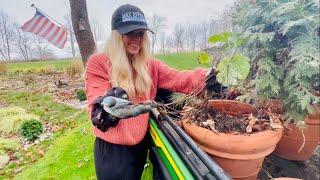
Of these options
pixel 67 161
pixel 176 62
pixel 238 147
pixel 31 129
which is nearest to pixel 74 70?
pixel 176 62

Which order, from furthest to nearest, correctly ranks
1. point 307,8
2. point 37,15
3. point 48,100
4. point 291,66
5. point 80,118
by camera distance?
1. point 37,15
2. point 48,100
3. point 80,118
4. point 291,66
5. point 307,8

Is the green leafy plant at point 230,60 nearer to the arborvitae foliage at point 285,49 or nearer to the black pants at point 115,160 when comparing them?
the arborvitae foliage at point 285,49

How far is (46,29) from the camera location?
9.21m

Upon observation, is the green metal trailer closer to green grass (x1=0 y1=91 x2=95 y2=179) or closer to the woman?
the woman

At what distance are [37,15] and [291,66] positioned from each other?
9014mm

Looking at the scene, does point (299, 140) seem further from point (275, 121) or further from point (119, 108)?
point (119, 108)

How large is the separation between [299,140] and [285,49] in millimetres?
731

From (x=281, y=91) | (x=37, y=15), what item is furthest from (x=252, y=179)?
(x=37, y=15)

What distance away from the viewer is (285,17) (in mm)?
1349

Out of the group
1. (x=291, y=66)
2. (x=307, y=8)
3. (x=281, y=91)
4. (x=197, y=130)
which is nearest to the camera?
(x=307, y=8)

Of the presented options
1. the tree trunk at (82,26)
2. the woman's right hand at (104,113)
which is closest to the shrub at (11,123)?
the tree trunk at (82,26)

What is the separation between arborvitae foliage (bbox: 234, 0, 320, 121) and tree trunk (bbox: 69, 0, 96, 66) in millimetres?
5594

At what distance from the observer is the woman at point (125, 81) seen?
6.22ft

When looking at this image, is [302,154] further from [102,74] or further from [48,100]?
[48,100]
